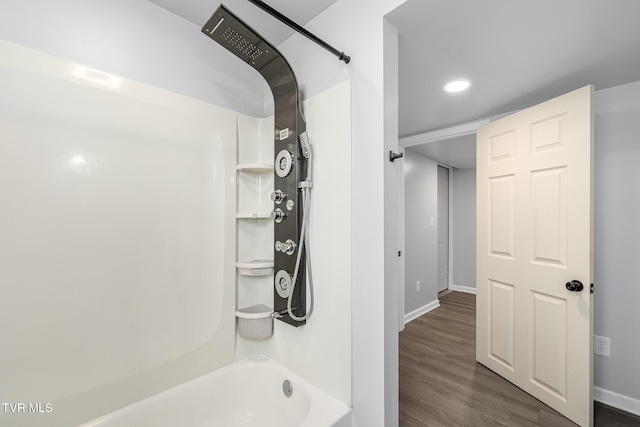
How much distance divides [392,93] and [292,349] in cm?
145

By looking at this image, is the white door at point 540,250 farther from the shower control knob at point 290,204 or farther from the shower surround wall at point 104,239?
the shower surround wall at point 104,239

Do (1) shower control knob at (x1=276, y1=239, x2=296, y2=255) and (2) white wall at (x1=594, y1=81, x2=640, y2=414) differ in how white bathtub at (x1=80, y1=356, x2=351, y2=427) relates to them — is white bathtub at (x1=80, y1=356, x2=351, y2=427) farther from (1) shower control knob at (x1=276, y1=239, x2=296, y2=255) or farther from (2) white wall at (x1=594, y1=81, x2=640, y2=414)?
(2) white wall at (x1=594, y1=81, x2=640, y2=414)

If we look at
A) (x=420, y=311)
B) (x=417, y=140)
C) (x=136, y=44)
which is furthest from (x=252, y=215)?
(x=420, y=311)

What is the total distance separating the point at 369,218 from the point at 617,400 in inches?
91.4

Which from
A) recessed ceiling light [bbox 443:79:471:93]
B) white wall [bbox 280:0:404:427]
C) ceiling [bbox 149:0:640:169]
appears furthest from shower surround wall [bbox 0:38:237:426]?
recessed ceiling light [bbox 443:79:471:93]

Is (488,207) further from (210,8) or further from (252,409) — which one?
(210,8)

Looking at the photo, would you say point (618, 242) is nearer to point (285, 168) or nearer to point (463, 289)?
point (285, 168)

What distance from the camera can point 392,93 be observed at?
4.00 ft

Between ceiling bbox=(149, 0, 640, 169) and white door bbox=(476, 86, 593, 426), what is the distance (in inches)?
9.0

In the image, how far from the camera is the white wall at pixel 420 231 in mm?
3469

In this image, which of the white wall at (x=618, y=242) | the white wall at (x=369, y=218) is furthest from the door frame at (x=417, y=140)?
the white wall at (x=369, y=218)

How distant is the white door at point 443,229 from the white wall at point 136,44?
3748 mm

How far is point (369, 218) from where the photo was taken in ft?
3.96

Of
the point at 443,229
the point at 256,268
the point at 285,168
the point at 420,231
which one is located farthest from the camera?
the point at 443,229
